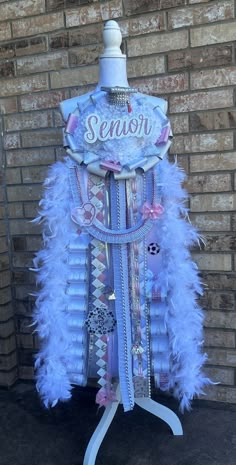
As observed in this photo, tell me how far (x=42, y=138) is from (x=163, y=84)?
2.55 feet

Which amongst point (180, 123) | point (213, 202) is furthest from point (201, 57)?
point (213, 202)

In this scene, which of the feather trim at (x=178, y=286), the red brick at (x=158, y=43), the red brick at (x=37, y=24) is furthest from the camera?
the red brick at (x=37, y=24)

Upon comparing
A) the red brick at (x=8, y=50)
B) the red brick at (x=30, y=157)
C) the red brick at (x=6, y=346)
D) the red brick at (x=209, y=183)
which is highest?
the red brick at (x=8, y=50)

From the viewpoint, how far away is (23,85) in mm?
2775

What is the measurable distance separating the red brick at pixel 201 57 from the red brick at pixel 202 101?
5.6 inches

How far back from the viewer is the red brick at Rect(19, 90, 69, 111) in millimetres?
2695

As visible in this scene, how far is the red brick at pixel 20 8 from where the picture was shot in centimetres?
268

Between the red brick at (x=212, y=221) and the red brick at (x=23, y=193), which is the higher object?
the red brick at (x=23, y=193)

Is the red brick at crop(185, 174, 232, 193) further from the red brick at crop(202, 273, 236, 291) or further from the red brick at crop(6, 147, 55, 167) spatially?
the red brick at crop(6, 147, 55, 167)

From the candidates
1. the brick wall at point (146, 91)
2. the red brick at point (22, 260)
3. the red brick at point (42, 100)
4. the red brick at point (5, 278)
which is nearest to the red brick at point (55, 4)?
the brick wall at point (146, 91)

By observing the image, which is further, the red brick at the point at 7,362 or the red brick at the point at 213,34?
the red brick at the point at 7,362

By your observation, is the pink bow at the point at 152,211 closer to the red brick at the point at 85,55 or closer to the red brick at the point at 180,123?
the red brick at the point at 180,123

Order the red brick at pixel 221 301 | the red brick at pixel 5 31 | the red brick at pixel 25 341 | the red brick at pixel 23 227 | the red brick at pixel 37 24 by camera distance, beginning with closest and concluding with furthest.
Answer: the red brick at pixel 221 301
the red brick at pixel 37 24
the red brick at pixel 5 31
the red brick at pixel 23 227
the red brick at pixel 25 341

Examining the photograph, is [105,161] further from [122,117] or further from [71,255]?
[71,255]
